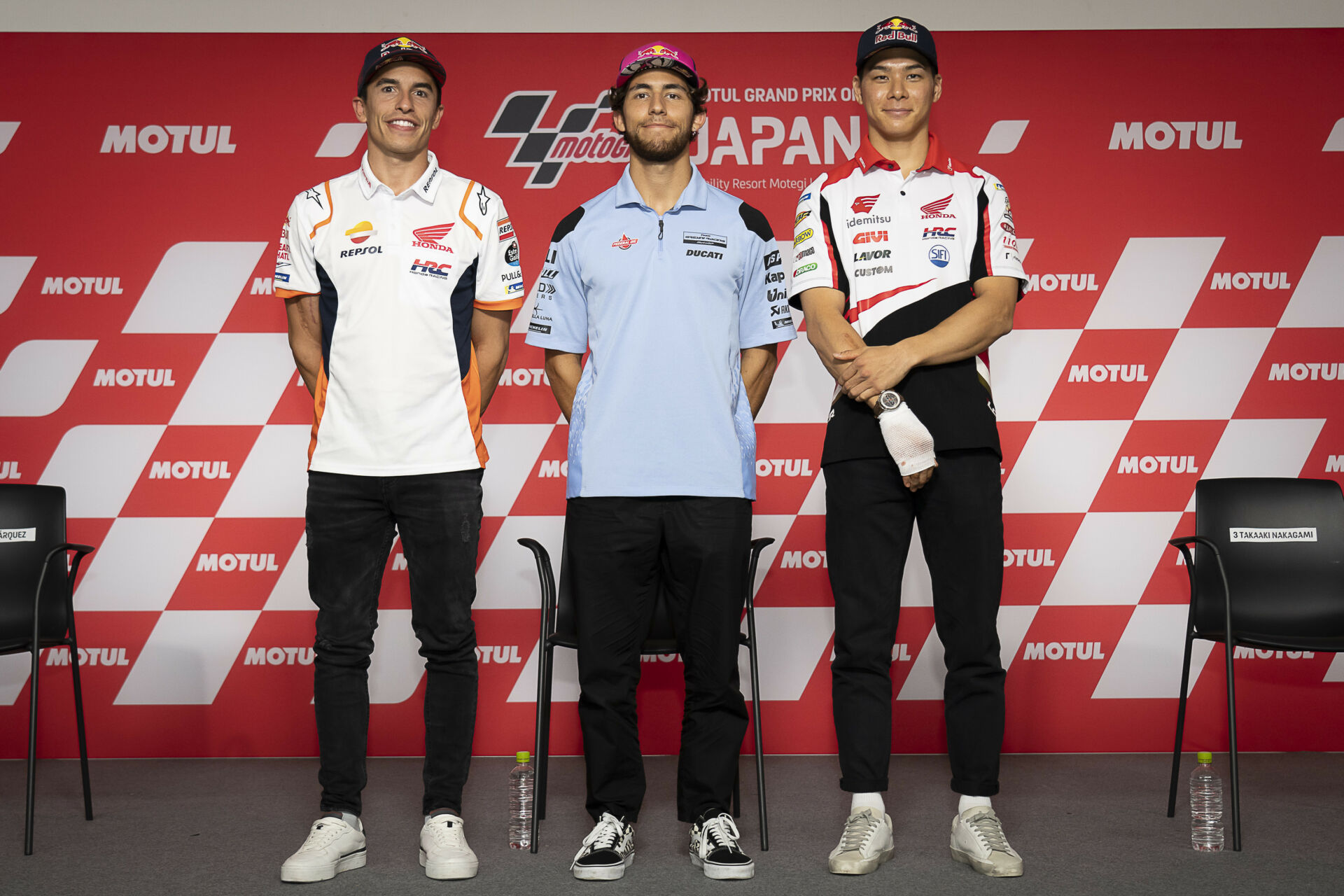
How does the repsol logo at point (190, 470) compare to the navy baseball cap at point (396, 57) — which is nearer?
the navy baseball cap at point (396, 57)

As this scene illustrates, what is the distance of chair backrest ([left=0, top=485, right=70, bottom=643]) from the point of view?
2.76 meters

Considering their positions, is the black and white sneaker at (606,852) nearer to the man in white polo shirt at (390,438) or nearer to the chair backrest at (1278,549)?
the man in white polo shirt at (390,438)

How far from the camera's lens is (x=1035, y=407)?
3.48 metres

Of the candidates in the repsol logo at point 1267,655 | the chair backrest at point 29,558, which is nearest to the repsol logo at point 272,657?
the chair backrest at point 29,558

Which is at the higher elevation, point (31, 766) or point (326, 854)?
point (31, 766)

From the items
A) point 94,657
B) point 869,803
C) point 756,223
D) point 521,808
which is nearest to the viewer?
point 869,803

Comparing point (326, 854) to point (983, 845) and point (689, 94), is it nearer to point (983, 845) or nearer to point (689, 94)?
point (983, 845)

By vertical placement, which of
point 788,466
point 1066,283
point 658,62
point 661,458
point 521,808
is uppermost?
point 658,62

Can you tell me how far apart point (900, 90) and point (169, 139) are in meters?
2.53

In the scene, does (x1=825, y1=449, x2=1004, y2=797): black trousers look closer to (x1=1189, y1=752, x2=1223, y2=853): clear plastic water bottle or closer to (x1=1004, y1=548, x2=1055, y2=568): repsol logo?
(x1=1189, y1=752, x2=1223, y2=853): clear plastic water bottle

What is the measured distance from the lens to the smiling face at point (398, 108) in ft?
7.55

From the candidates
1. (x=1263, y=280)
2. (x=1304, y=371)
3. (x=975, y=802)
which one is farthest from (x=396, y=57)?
(x=1304, y=371)

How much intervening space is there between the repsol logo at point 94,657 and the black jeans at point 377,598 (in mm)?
1553

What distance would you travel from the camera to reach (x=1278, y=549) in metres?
2.89
